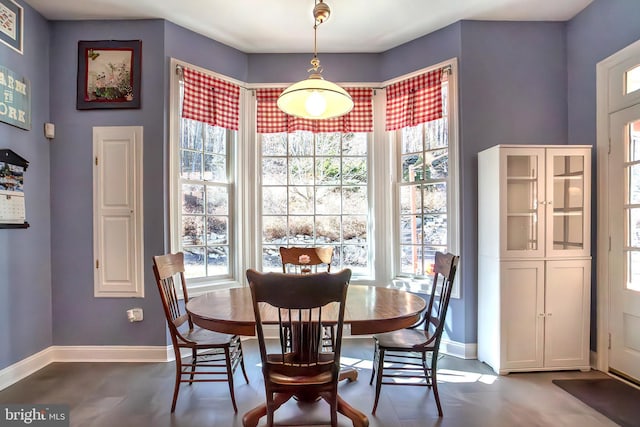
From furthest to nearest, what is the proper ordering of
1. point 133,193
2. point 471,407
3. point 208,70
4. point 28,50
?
1. point 208,70
2. point 133,193
3. point 28,50
4. point 471,407

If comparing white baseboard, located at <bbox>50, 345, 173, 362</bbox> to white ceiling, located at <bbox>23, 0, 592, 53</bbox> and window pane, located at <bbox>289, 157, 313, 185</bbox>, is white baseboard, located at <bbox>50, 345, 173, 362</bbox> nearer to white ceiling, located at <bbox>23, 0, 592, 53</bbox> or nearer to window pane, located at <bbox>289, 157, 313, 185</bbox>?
window pane, located at <bbox>289, 157, 313, 185</bbox>

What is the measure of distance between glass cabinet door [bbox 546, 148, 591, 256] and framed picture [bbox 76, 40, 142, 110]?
343cm

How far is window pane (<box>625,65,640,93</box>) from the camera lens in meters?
2.34

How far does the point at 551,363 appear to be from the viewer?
8.41 feet

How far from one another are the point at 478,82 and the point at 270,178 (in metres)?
2.11

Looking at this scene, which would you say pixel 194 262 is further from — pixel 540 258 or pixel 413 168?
pixel 540 258

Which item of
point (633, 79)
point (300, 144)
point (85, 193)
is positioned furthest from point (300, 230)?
point (633, 79)

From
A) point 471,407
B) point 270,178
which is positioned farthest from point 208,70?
point 471,407

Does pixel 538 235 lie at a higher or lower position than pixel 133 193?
lower

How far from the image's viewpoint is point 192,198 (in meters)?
3.10

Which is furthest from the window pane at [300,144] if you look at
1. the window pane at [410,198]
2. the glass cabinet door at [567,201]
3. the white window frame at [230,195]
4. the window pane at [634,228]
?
the window pane at [634,228]

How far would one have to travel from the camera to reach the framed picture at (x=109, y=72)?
9.30ft

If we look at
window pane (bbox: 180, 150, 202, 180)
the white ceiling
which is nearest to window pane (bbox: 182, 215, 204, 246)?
window pane (bbox: 180, 150, 202, 180)

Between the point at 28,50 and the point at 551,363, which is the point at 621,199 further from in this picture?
the point at 28,50
